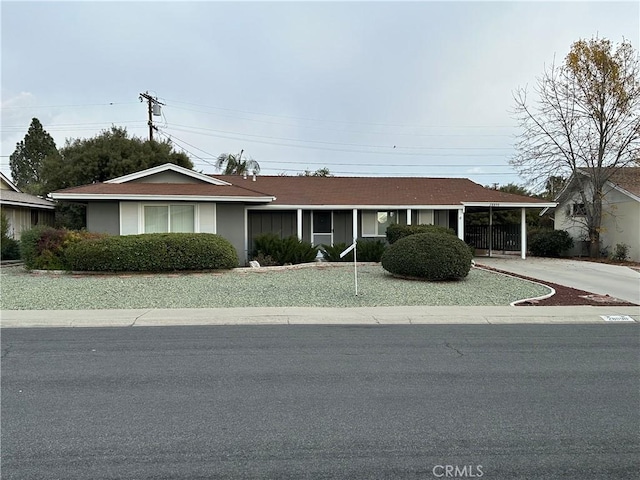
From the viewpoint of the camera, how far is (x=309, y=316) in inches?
410

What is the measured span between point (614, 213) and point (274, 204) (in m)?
18.4

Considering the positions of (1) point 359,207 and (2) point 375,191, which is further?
(2) point 375,191

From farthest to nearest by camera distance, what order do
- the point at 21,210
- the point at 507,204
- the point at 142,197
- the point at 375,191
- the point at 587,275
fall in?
the point at 21,210, the point at 375,191, the point at 507,204, the point at 142,197, the point at 587,275

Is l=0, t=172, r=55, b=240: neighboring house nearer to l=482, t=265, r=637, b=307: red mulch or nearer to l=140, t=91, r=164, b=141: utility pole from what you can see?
l=140, t=91, r=164, b=141: utility pole

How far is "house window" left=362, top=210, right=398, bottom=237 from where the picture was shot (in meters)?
24.2

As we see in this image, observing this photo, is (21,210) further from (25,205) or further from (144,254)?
(144,254)

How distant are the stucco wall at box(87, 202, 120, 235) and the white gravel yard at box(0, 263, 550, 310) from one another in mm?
3168

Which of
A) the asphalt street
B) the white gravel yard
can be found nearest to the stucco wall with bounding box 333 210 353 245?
the white gravel yard

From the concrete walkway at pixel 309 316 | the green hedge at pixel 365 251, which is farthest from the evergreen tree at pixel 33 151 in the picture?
the concrete walkway at pixel 309 316

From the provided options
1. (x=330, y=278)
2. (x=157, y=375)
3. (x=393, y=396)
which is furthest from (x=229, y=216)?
(x=393, y=396)

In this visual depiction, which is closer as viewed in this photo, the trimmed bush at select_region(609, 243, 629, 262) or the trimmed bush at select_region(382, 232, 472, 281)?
the trimmed bush at select_region(382, 232, 472, 281)

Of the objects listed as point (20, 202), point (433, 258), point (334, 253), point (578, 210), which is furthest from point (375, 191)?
point (20, 202)

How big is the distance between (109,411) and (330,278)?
37.7 feet

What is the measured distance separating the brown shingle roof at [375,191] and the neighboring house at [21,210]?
34.0 feet
